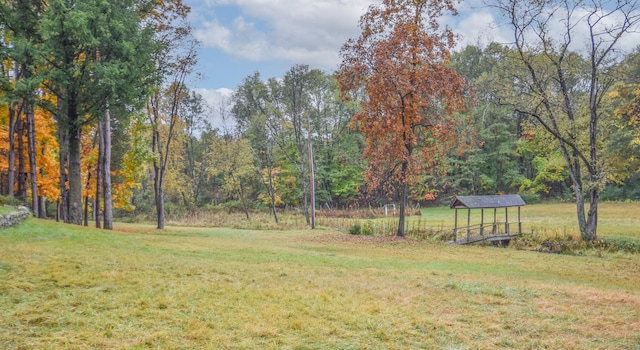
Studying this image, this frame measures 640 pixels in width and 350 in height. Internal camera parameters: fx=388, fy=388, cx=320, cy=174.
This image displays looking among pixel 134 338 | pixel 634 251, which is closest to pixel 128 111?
pixel 134 338

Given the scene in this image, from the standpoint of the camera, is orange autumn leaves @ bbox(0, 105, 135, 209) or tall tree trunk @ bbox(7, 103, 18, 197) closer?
tall tree trunk @ bbox(7, 103, 18, 197)

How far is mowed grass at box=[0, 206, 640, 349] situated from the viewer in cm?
435

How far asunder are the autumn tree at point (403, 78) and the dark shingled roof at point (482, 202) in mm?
2313

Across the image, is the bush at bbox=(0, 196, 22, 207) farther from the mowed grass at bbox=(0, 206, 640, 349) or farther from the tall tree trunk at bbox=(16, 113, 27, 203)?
the mowed grass at bbox=(0, 206, 640, 349)

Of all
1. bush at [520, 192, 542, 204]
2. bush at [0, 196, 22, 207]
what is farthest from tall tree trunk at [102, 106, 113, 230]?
bush at [520, 192, 542, 204]

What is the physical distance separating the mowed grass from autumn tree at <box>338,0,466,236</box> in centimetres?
894

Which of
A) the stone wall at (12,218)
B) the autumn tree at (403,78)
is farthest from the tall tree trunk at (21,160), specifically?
the autumn tree at (403,78)

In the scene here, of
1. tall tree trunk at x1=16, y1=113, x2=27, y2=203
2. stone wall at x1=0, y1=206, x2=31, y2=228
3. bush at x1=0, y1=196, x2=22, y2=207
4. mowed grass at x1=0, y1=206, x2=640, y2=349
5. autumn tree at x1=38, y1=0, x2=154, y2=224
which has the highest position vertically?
autumn tree at x1=38, y1=0, x2=154, y2=224

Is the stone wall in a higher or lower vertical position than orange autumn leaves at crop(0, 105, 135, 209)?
lower

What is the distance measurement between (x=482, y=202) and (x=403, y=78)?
7164 millimetres

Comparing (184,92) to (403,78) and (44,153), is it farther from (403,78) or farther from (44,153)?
(403,78)

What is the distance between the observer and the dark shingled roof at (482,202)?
18.2 meters

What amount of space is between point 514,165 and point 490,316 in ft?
153

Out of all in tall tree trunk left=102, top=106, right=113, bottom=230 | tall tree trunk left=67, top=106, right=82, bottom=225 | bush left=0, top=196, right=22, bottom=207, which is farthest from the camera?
tall tree trunk left=102, top=106, right=113, bottom=230
